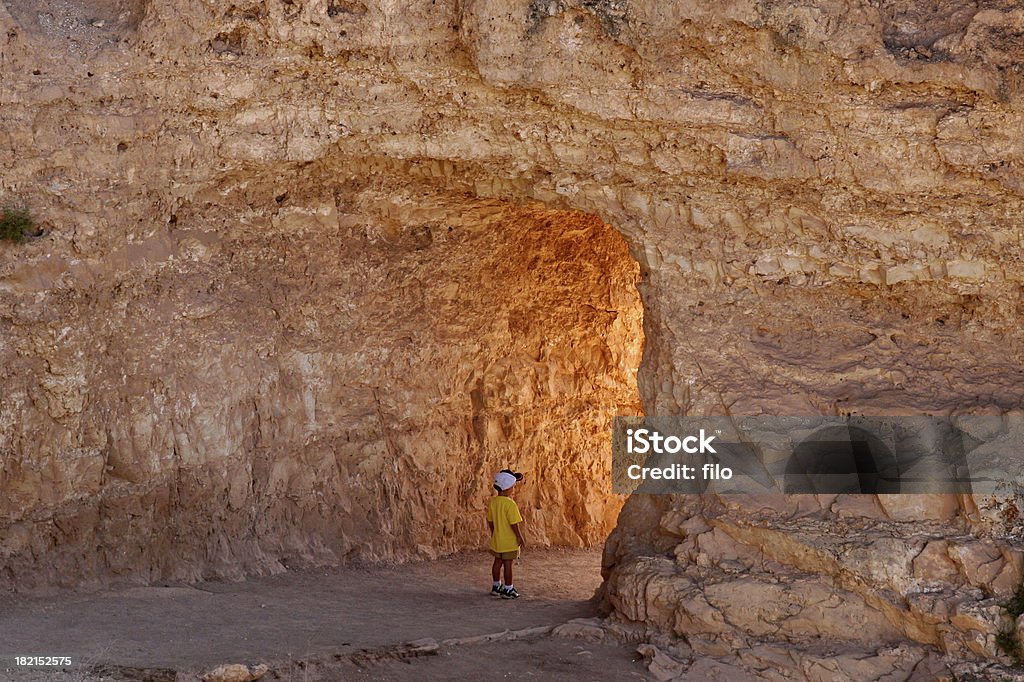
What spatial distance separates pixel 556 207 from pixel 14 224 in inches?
146

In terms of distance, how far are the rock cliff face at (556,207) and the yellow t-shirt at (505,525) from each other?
30.1 inches

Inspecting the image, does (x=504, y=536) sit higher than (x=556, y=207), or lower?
lower

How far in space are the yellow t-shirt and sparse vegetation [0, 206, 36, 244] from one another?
376cm

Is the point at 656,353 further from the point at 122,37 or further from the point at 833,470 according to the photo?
the point at 122,37

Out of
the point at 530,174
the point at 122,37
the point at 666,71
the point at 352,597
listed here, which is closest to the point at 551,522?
the point at 352,597

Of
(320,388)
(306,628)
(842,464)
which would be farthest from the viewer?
(320,388)

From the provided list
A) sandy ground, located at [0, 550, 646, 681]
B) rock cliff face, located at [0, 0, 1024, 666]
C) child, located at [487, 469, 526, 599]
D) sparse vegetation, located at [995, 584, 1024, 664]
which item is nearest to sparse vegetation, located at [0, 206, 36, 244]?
rock cliff face, located at [0, 0, 1024, 666]

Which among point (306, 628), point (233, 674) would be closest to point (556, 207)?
point (306, 628)

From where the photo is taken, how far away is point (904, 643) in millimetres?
6641

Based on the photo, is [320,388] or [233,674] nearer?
[233,674]

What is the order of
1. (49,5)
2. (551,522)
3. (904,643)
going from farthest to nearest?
(551,522) < (49,5) < (904,643)

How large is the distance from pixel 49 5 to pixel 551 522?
19.3ft

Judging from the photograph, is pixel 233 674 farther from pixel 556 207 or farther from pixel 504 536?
pixel 556 207

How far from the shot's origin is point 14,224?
7488 mm
